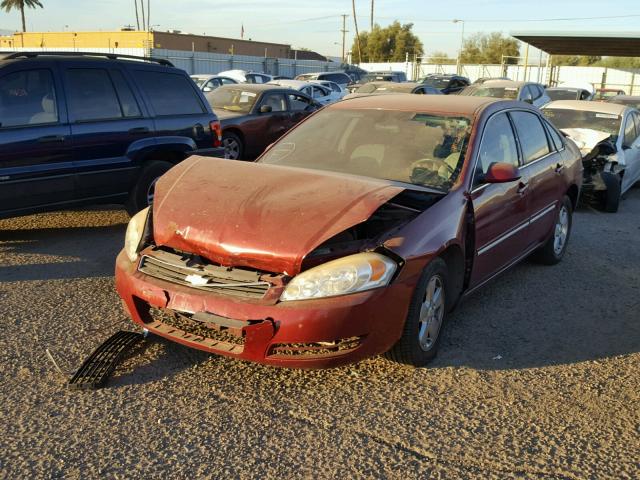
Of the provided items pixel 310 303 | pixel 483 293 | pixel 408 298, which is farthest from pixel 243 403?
pixel 483 293

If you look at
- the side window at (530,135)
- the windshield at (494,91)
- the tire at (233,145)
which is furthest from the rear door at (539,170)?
the windshield at (494,91)

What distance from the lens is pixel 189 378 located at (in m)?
3.69

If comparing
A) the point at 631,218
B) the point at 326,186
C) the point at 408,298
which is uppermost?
the point at 326,186

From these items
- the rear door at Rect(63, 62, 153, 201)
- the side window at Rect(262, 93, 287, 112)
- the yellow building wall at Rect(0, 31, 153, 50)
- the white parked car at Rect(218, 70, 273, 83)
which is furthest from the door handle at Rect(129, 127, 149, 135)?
the yellow building wall at Rect(0, 31, 153, 50)

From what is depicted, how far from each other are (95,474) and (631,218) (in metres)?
8.28

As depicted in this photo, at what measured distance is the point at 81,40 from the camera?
59.9m

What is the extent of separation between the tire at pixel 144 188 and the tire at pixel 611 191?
20.4 ft

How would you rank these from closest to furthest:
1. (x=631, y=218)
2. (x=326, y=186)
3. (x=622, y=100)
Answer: (x=326, y=186)
(x=631, y=218)
(x=622, y=100)

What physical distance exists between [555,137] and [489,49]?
77.9 m

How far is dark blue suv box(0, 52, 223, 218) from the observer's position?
591cm

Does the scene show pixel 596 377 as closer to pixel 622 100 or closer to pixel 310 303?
pixel 310 303

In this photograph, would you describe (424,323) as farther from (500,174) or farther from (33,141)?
(33,141)

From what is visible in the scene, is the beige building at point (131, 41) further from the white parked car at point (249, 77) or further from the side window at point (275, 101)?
the side window at point (275, 101)

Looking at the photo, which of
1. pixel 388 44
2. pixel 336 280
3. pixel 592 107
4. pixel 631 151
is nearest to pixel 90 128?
pixel 336 280
